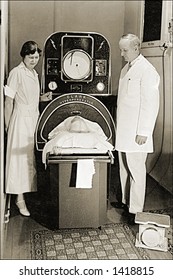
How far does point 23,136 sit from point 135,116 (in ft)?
2.23

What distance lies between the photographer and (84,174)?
7.88 feet

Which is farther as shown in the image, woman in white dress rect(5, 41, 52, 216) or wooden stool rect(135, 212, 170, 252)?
woman in white dress rect(5, 41, 52, 216)

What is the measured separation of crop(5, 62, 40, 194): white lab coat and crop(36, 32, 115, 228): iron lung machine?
67mm

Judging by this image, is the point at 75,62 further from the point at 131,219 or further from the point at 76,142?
the point at 131,219

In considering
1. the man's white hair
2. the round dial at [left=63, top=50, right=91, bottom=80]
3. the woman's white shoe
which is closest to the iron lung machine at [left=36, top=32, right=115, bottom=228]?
the round dial at [left=63, top=50, right=91, bottom=80]

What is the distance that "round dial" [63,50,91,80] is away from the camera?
2.86 metres

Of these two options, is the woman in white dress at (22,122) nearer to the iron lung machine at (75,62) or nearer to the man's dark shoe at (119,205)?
the iron lung machine at (75,62)

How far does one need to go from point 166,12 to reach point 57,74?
2.70ft

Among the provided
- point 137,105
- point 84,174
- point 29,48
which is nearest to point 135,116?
point 137,105

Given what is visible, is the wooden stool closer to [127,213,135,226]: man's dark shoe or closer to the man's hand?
[127,213,135,226]: man's dark shoe

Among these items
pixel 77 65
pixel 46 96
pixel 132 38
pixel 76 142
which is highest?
pixel 132 38

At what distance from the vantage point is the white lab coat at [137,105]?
99.4 inches
